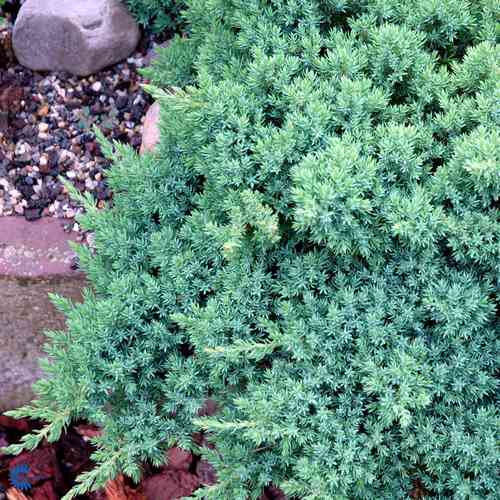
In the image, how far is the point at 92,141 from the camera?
3.86m

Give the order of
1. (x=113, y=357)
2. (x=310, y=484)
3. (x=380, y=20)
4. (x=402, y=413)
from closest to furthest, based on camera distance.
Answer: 1. (x=402, y=413)
2. (x=310, y=484)
3. (x=113, y=357)
4. (x=380, y=20)

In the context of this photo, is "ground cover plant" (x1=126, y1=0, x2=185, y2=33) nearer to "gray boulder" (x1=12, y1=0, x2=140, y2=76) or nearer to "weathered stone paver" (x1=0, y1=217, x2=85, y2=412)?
"gray boulder" (x1=12, y1=0, x2=140, y2=76)

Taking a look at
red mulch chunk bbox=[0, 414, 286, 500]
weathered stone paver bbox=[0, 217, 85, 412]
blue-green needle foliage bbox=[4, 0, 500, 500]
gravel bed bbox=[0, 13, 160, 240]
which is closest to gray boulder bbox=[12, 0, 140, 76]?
gravel bed bbox=[0, 13, 160, 240]

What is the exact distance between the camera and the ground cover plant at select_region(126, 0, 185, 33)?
3711mm

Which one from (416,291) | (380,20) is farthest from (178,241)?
(380,20)

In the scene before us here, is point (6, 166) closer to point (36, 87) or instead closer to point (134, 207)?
Result: point (36, 87)

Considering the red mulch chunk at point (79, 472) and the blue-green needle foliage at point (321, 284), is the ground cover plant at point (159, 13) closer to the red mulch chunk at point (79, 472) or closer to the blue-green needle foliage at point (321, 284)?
the blue-green needle foliage at point (321, 284)

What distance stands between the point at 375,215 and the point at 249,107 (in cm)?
63

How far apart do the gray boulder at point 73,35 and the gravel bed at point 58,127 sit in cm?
8

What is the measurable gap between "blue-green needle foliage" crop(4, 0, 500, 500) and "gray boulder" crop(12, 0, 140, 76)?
5.64 ft

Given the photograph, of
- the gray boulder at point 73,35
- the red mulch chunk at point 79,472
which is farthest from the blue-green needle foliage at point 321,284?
the gray boulder at point 73,35

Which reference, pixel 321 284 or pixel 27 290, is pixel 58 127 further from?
pixel 321 284

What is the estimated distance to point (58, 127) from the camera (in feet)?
12.8

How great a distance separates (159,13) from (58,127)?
94 centimetres
